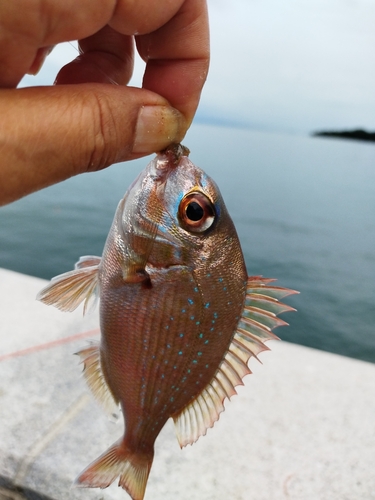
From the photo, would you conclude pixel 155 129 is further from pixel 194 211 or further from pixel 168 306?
pixel 168 306

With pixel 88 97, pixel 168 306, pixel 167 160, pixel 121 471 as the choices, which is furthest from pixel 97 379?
pixel 88 97

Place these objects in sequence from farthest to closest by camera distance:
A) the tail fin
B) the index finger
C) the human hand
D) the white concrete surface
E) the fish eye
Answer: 1. the white concrete surface
2. the index finger
3. the tail fin
4. the fish eye
5. the human hand

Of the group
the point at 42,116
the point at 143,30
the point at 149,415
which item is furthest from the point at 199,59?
the point at 149,415

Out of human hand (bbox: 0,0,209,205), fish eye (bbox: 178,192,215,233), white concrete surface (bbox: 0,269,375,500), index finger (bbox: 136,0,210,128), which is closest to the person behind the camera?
human hand (bbox: 0,0,209,205)

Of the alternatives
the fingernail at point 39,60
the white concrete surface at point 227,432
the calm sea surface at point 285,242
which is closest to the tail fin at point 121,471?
the white concrete surface at point 227,432

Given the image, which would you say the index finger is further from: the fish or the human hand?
the fish

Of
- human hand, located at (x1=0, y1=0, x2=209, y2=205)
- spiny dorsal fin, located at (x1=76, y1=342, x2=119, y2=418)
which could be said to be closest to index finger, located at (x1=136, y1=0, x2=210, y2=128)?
human hand, located at (x1=0, y1=0, x2=209, y2=205)

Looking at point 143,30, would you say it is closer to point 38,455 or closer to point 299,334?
point 38,455
